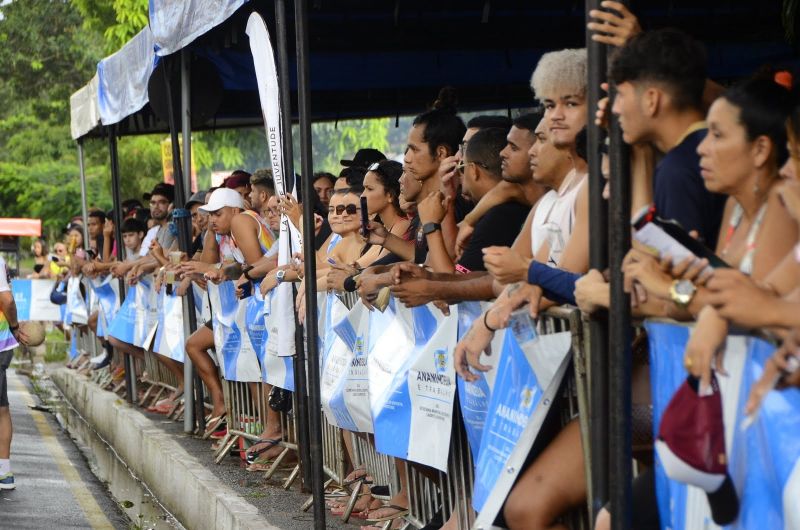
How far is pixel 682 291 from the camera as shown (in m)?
3.59

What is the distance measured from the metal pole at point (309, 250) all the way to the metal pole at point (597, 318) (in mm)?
2819

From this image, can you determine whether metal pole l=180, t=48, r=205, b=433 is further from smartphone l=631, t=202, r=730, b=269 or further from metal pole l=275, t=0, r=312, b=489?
smartphone l=631, t=202, r=730, b=269

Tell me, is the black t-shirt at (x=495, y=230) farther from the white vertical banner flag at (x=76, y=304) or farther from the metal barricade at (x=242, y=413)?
the white vertical banner flag at (x=76, y=304)

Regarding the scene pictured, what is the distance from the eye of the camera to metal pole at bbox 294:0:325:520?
696cm

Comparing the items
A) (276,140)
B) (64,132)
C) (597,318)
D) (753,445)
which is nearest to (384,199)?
(276,140)

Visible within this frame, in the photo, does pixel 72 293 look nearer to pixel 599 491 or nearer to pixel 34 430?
pixel 34 430

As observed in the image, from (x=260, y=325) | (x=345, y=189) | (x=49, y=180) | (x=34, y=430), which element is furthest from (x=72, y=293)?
(x=49, y=180)

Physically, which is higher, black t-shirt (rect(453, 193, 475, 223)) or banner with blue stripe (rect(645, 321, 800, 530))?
black t-shirt (rect(453, 193, 475, 223))

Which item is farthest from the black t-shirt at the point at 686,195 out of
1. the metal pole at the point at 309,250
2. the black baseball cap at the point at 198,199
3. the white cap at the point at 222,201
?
the black baseball cap at the point at 198,199

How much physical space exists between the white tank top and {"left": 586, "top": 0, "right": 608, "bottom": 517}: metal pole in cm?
79

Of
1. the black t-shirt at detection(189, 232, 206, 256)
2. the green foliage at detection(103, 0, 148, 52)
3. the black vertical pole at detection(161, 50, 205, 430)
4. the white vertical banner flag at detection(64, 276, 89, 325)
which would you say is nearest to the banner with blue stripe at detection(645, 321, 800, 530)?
the black vertical pole at detection(161, 50, 205, 430)

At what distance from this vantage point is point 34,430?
16.6 meters

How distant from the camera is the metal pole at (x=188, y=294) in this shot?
1177 cm

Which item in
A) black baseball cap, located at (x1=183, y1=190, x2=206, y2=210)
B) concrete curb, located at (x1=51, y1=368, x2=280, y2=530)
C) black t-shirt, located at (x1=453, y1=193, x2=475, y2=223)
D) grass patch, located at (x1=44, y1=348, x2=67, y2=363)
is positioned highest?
black t-shirt, located at (x1=453, y1=193, x2=475, y2=223)
